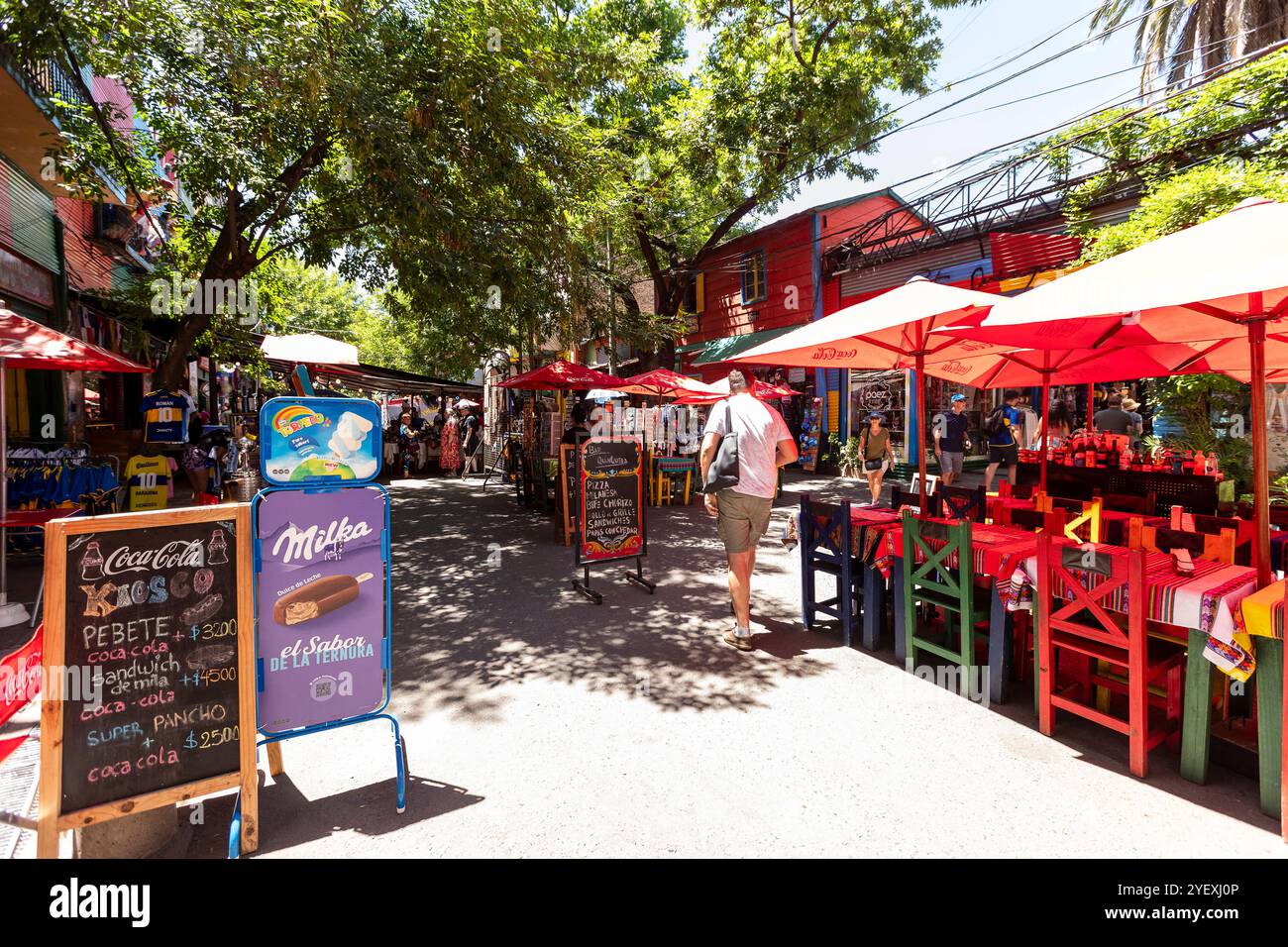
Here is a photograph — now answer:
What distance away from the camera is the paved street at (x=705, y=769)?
2.79 m

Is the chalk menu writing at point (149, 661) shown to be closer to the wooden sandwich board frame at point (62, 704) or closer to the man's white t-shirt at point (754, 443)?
→ the wooden sandwich board frame at point (62, 704)

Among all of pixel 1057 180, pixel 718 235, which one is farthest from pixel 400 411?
pixel 1057 180

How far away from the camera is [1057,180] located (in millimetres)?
12844

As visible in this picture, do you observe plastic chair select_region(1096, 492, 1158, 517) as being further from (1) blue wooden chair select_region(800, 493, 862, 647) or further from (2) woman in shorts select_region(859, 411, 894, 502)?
(2) woman in shorts select_region(859, 411, 894, 502)

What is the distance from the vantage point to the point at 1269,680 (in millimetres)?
2889

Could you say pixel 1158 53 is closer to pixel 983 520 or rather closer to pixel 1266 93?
pixel 1266 93

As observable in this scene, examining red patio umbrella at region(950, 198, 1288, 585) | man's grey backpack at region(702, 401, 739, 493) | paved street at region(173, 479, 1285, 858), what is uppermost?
red patio umbrella at region(950, 198, 1288, 585)

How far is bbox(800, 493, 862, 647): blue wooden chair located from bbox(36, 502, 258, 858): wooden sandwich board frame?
4.03m

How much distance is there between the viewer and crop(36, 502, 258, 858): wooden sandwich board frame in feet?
7.55

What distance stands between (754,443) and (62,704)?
4.18m

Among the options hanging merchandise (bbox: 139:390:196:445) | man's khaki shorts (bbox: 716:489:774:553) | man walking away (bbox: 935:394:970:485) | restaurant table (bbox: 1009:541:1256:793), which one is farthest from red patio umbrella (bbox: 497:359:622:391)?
restaurant table (bbox: 1009:541:1256:793)

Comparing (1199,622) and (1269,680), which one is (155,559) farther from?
(1269,680)

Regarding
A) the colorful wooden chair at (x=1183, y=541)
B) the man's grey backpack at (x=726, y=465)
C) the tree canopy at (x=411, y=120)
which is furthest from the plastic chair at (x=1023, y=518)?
the tree canopy at (x=411, y=120)

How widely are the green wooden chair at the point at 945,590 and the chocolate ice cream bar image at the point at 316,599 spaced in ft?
11.8
